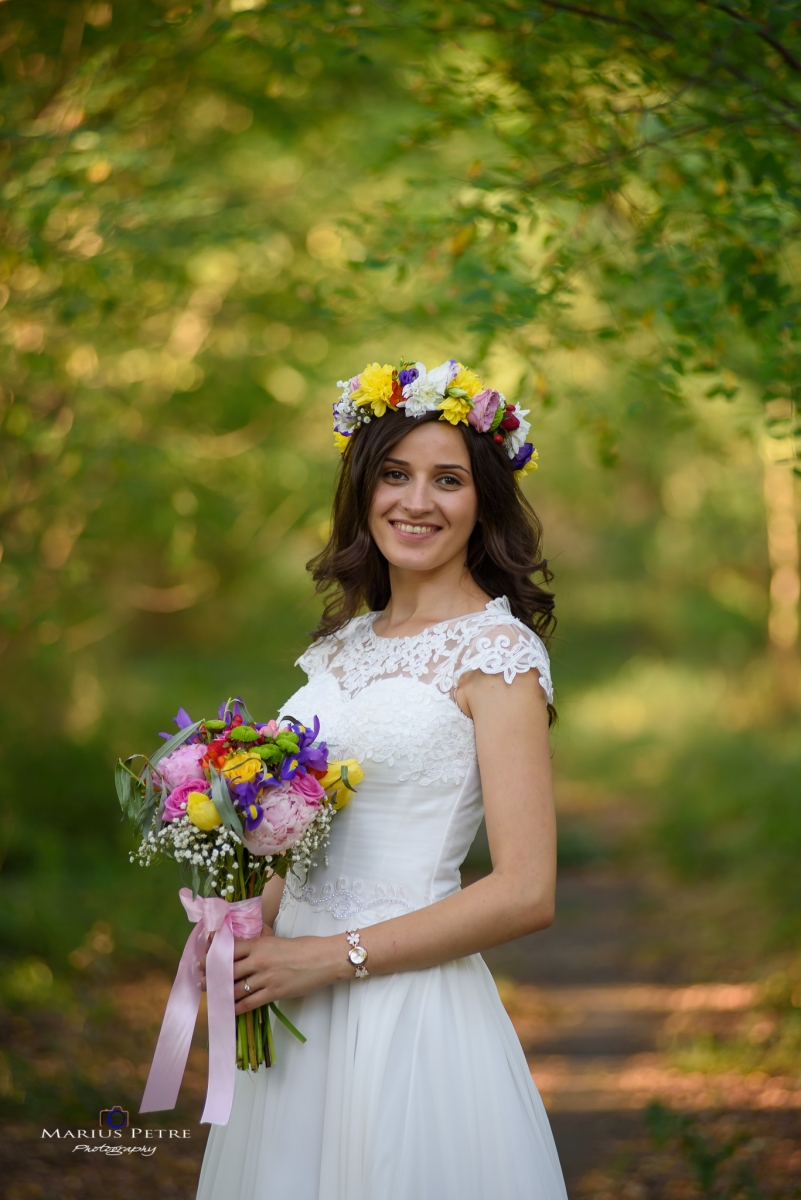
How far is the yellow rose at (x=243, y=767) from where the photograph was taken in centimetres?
221

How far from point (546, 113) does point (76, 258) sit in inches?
84.8

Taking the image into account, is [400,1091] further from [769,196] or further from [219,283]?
[219,283]

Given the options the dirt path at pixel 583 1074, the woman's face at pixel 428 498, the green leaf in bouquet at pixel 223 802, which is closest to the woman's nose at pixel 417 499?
the woman's face at pixel 428 498

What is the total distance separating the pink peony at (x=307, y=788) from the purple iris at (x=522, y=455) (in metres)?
0.92

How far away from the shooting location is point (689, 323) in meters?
3.76

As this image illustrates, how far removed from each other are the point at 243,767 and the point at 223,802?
0.08 meters

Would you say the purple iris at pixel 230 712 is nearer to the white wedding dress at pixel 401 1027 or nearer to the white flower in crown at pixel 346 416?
the white wedding dress at pixel 401 1027

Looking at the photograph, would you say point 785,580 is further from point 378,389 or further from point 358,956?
point 358,956

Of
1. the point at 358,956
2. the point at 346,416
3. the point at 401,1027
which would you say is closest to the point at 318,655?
the point at 346,416

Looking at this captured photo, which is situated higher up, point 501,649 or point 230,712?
point 501,649

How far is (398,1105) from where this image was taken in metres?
2.33

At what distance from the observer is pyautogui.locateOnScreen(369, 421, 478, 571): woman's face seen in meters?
2.60

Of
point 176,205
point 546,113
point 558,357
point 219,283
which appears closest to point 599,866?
point 558,357

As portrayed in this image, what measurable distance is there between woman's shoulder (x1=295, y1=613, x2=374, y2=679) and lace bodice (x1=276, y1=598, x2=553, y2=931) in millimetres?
245
